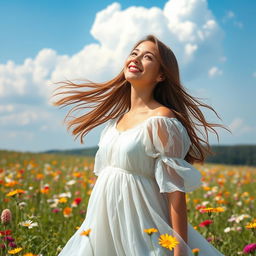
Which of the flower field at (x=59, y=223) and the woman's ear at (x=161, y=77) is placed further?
the flower field at (x=59, y=223)

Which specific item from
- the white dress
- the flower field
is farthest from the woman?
the flower field

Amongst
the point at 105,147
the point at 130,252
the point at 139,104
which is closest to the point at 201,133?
the point at 139,104

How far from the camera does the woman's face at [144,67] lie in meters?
2.83

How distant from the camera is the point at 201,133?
123 inches

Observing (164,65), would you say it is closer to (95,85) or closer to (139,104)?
(139,104)

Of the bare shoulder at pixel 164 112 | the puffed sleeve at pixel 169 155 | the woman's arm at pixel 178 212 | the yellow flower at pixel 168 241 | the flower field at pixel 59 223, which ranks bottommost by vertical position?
the flower field at pixel 59 223

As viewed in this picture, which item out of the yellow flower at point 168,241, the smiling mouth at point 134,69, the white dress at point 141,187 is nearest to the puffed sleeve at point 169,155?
the white dress at point 141,187

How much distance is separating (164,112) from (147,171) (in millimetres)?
395

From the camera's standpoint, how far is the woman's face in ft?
9.29

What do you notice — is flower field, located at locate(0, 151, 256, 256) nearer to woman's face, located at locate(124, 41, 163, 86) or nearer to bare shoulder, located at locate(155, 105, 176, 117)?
bare shoulder, located at locate(155, 105, 176, 117)

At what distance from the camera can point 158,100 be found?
3031mm

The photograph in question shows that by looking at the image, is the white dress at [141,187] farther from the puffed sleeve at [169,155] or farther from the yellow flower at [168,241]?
the yellow flower at [168,241]

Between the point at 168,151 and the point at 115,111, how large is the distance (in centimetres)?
88

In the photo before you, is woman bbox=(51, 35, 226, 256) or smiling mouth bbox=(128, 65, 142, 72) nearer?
woman bbox=(51, 35, 226, 256)
